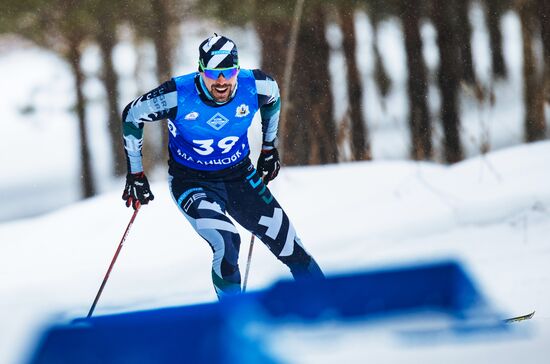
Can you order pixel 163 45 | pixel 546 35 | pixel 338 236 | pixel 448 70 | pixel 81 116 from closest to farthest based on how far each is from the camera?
pixel 338 236, pixel 546 35, pixel 163 45, pixel 448 70, pixel 81 116

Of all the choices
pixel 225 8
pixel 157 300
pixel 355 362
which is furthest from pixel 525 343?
pixel 225 8

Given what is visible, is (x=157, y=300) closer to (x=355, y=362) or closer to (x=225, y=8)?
(x=355, y=362)

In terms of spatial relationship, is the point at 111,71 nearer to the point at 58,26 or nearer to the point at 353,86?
the point at 58,26

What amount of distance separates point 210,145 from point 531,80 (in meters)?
6.96

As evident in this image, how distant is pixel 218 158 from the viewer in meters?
4.01

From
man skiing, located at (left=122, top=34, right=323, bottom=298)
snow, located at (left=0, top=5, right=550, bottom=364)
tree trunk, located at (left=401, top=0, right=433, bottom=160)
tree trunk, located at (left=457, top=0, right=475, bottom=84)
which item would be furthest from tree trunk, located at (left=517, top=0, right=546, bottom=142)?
man skiing, located at (left=122, top=34, right=323, bottom=298)

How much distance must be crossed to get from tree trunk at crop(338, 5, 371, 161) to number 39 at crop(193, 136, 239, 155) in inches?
211

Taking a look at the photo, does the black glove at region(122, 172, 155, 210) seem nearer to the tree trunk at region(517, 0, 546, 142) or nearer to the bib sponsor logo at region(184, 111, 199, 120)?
the bib sponsor logo at region(184, 111, 199, 120)

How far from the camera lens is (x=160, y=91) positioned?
3.86 metres

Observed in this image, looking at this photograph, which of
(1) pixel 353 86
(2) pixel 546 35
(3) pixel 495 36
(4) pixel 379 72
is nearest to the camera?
(2) pixel 546 35

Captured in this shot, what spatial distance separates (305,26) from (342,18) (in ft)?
2.50

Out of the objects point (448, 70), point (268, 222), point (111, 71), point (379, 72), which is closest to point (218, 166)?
point (268, 222)

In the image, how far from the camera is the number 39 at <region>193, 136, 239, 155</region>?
396 cm

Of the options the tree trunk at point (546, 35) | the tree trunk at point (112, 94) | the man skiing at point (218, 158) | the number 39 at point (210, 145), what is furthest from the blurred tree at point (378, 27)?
the number 39 at point (210, 145)
